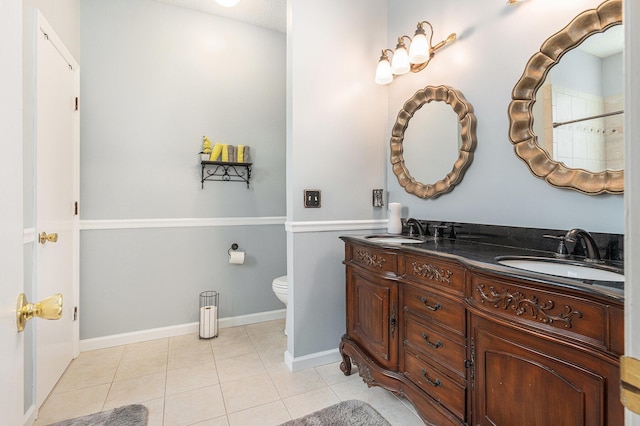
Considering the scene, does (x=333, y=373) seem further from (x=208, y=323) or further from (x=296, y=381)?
(x=208, y=323)

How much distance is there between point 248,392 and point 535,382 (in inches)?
61.0

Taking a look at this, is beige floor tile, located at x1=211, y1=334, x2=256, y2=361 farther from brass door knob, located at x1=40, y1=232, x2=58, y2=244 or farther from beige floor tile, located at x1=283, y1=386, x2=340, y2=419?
brass door knob, located at x1=40, y1=232, x2=58, y2=244

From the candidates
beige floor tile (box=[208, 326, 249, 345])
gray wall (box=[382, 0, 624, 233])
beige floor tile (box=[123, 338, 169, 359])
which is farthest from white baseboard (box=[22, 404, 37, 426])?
gray wall (box=[382, 0, 624, 233])

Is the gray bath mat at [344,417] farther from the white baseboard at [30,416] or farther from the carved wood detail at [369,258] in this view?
the white baseboard at [30,416]

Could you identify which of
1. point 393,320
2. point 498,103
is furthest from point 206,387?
point 498,103

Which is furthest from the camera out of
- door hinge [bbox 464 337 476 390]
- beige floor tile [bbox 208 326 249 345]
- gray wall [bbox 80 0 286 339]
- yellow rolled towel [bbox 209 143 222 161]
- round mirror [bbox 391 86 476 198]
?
yellow rolled towel [bbox 209 143 222 161]

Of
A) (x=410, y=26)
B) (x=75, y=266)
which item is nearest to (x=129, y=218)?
(x=75, y=266)

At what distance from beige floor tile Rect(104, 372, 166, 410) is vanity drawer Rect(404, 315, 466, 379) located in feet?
5.00

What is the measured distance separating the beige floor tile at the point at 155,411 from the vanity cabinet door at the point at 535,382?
1541 millimetres

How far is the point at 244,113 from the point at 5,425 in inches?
110

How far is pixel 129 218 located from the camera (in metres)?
2.58

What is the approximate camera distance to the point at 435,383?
137cm

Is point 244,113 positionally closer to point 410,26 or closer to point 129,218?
point 129,218

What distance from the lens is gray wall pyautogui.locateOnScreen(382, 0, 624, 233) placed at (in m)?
1.33
